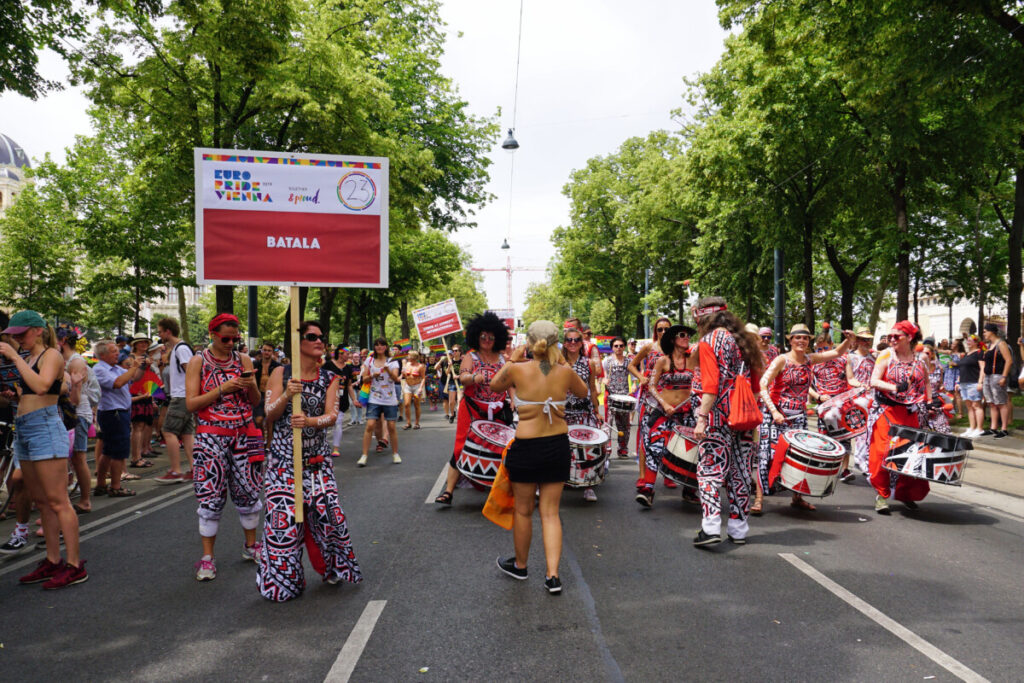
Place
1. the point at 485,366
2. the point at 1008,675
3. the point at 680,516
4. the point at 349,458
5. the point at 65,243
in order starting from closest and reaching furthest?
the point at 1008,675 < the point at 680,516 < the point at 485,366 < the point at 349,458 < the point at 65,243

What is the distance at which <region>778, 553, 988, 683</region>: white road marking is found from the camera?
3.76 metres

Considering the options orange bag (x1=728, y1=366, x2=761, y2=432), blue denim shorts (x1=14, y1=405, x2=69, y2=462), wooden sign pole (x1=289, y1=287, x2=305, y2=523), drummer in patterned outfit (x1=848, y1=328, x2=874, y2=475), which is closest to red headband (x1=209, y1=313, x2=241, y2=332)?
wooden sign pole (x1=289, y1=287, x2=305, y2=523)

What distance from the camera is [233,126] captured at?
16000mm

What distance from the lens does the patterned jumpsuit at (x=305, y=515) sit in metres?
4.90

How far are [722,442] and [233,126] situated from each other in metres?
13.6

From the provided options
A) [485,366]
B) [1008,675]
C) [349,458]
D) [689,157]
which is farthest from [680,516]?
[689,157]

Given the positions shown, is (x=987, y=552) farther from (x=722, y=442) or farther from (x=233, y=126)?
(x=233, y=126)

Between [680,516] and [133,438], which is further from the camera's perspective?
[133,438]

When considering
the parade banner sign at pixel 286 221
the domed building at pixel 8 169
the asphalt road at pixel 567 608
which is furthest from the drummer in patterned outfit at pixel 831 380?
the domed building at pixel 8 169

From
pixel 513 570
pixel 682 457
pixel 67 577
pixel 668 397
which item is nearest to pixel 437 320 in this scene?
pixel 668 397

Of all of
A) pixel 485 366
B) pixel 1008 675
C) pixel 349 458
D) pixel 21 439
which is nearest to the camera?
pixel 1008 675

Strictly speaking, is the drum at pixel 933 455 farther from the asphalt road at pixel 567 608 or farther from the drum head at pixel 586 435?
the drum head at pixel 586 435

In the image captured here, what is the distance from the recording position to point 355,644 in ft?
13.6

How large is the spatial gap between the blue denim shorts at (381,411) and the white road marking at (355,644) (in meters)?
7.29
